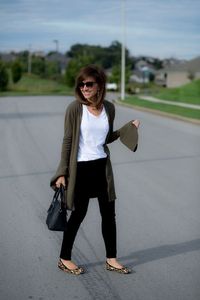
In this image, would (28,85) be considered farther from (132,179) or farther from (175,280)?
(175,280)

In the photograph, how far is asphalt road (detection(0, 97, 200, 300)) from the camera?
4.30m

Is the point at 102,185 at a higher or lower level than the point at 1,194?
higher

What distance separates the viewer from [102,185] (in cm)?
449

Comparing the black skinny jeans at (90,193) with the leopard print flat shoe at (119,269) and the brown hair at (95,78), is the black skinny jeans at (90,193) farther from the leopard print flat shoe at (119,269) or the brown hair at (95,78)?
the brown hair at (95,78)

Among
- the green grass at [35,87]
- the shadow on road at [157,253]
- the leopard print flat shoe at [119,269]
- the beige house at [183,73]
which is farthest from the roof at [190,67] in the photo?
the leopard print flat shoe at [119,269]

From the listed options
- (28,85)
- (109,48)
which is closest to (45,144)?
(28,85)

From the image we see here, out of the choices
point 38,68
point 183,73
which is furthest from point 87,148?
point 38,68

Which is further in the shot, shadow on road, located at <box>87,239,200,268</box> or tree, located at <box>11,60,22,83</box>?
tree, located at <box>11,60,22,83</box>

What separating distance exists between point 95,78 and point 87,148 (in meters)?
0.53

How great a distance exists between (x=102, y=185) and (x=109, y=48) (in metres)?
132

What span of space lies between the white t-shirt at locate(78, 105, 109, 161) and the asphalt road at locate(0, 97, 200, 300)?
95 cm

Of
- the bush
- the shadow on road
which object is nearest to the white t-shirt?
the shadow on road

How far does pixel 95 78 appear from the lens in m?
4.27

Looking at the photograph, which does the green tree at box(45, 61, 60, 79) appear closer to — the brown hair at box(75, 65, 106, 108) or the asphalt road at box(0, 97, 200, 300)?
the asphalt road at box(0, 97, 200, 300)
